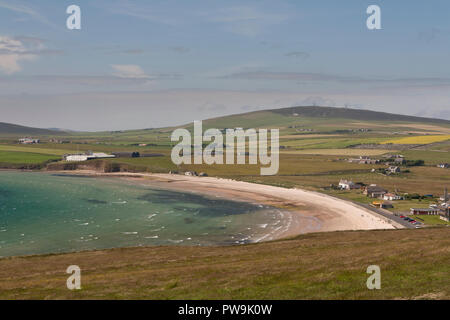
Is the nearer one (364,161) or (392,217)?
(392,217)

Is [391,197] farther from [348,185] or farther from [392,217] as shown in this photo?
[392,217]

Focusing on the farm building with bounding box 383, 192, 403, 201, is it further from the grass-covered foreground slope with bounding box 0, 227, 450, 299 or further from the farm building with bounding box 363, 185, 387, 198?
the grass-covered foreground slope with bounding box 0, 227, 450, 299

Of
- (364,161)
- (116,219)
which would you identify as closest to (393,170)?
(364,161)

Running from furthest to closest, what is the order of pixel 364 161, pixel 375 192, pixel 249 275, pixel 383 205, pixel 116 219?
pixel 364 161 → pixel 375 192 → pixel 383 205 → pixel 116 219 → pixel 249 275

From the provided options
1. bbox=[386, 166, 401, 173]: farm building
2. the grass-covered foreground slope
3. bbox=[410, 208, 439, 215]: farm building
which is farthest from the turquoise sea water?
bbox=[386, 166, 401, 173]: farm building

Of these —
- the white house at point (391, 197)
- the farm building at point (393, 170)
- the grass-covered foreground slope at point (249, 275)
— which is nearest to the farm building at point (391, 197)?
the white house at point (391, 197)
